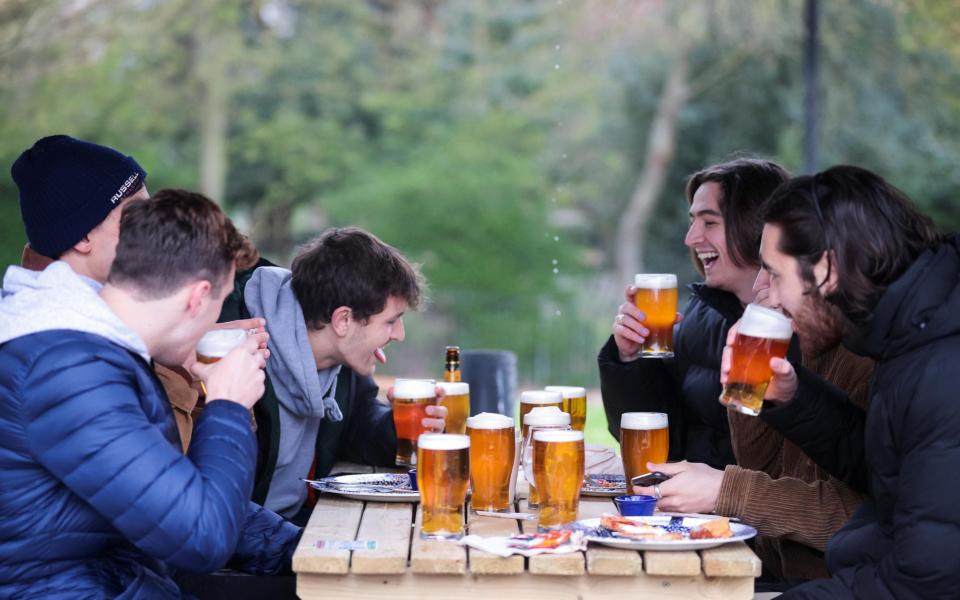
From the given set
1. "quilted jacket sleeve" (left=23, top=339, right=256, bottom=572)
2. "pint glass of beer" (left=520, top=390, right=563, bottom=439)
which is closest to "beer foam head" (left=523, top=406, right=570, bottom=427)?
"pint glass of beer" (left=520, top=390, right=563, bottom=439)

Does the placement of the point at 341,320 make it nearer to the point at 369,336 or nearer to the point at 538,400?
the point at 369,336

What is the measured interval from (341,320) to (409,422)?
0.39 meters

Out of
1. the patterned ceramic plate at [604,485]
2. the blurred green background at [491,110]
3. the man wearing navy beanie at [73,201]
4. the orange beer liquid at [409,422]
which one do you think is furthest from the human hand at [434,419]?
the blurred green background at [491,110]

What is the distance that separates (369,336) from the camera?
3.41 meters

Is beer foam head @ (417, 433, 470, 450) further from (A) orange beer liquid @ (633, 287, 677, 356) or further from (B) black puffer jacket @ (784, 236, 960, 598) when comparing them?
(A) orange beer liquid @ (633, 287, 677, 356)

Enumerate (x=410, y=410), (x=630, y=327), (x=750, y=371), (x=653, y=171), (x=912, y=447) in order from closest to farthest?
(x=912, y=447)
(x=750, y=371)
(x=410, y=410)
(x=630, y=327)
(x=653, y=171)

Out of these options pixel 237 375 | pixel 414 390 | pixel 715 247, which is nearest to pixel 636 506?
pixel 414 390

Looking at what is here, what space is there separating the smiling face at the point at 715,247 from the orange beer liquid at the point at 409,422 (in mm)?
1002

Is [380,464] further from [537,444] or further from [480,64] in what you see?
[480,64]

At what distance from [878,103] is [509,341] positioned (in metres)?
6.53

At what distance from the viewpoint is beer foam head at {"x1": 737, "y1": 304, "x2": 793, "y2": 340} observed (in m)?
2.49

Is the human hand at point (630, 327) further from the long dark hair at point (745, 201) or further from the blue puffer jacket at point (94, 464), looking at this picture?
the blue puffer jacket at point (94, 464)

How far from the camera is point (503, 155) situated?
16.6 meters

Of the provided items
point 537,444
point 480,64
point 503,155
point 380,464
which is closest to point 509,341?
point 503,155
